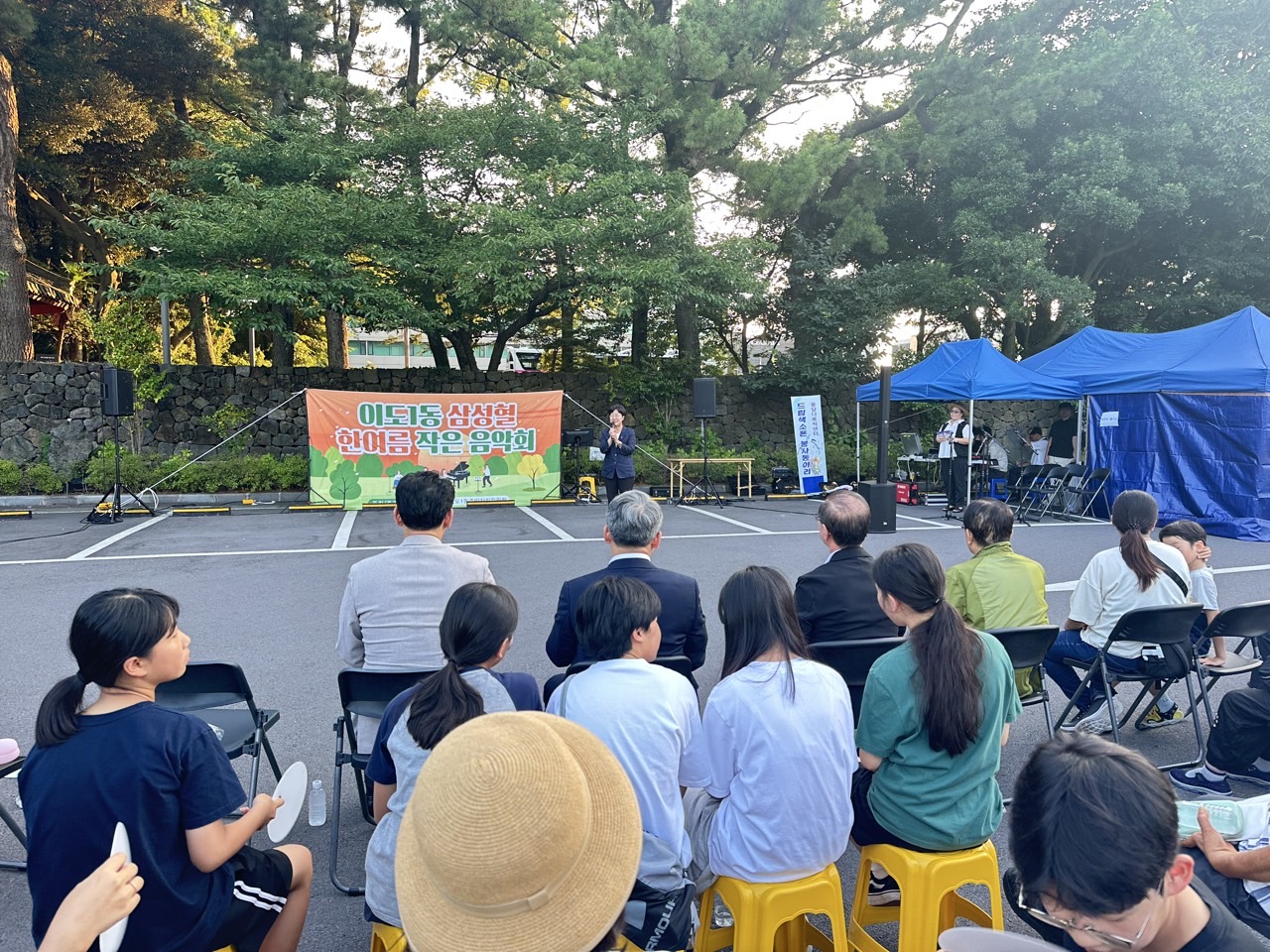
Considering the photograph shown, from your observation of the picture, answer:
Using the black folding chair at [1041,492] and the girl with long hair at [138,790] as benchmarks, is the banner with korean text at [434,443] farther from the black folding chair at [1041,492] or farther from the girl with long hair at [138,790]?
the girl with long hair at [138,790]

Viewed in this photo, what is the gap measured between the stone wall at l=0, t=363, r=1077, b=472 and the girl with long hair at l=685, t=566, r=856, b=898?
13.3 m

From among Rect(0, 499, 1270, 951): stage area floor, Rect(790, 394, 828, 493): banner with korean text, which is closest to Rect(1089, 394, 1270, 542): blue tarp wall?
Rect(0, 499, 1270, 951): stage area floor

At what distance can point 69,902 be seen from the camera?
1349 millimetres

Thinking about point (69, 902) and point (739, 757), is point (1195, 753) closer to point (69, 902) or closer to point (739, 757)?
point (739, 757)

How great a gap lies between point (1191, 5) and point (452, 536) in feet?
58.8

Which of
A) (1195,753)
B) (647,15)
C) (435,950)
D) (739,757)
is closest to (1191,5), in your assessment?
(647,15)

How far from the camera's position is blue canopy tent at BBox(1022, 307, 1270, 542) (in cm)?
1021

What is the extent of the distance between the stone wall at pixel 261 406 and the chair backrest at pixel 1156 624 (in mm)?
12401

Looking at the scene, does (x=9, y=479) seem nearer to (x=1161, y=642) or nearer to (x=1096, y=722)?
(x=1096, y=722)

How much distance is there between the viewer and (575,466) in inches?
596

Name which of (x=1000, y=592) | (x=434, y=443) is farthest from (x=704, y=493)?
(x=1000, y=592)

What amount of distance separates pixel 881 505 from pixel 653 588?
7802 mm

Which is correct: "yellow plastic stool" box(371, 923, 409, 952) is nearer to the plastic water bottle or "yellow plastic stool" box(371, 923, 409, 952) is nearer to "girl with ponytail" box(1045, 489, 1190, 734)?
the plastic water bottle

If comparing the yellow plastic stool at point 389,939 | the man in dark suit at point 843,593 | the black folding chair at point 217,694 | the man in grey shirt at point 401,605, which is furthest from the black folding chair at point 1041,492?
the yellow plastic stool at point 389,939
